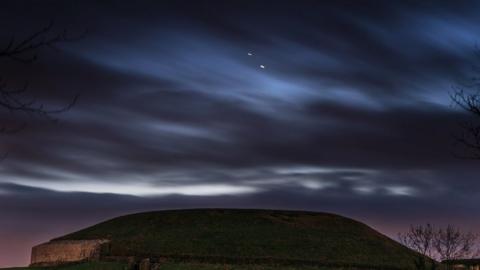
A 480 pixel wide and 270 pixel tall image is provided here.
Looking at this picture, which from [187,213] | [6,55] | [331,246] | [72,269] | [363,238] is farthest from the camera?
[187,213]

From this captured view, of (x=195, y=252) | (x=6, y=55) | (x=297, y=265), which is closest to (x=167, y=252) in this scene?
(x=195, y=252)

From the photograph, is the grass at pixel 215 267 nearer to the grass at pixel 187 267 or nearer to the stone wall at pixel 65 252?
the grass at pixel 187 267

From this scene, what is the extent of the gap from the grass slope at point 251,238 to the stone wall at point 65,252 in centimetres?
202

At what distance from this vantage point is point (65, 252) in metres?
61.8

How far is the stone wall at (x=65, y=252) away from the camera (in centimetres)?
5815

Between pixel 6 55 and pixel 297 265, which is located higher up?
pixel 6 55

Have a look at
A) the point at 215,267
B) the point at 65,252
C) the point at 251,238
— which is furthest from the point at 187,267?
the point at 65,252

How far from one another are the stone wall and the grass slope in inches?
79.4

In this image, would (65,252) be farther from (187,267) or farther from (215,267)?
(215,267)

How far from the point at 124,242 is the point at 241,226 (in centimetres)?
1261

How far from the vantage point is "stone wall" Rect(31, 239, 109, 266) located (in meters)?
58.1

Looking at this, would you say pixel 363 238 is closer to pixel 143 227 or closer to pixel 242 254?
pixel 242 254

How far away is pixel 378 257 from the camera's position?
2263 inches

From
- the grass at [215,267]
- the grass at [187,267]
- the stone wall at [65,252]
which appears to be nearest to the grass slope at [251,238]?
the stone wall at [65,252]
